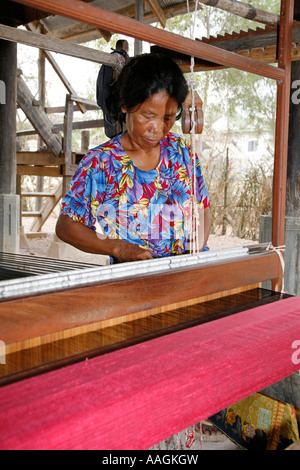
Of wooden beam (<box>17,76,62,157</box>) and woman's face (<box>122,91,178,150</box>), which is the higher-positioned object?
wooden beam (<box>17,76,62,157</box>)

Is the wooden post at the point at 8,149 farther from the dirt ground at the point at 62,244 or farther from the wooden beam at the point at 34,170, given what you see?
the wooden beam at the point at 34,170

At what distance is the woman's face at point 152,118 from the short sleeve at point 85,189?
0.67 ft

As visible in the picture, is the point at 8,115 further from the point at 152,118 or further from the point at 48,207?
the point at 152,118

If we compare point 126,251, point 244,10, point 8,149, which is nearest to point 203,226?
point 126,251

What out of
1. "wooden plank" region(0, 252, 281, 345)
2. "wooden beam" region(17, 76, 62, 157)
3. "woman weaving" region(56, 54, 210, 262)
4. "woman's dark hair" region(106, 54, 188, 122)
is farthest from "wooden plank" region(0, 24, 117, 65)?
"wooden beam" region(17, 76, 62, 157)

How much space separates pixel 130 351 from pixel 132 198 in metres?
1.01

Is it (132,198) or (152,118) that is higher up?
(152,118)

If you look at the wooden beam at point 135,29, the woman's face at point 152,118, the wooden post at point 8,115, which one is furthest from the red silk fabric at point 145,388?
the wooden post at point 8,115

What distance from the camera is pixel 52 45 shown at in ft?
8.88

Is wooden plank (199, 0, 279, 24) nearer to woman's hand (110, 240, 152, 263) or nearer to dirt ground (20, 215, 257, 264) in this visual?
woman's hand (110, 240, 152, 263)

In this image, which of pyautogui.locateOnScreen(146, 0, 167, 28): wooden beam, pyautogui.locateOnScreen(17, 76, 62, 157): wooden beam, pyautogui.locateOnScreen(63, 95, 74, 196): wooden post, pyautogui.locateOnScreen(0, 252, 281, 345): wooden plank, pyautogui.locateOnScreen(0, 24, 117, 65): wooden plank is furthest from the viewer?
pyautogui.locateOnScreen(63, 95, 74, 196): wooden post

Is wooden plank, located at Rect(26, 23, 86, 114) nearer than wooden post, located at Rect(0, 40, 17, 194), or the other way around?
wooden post, located at Rect(0, 40, 17, 194)

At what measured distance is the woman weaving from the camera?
5.96ft

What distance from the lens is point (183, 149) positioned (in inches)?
83.9
